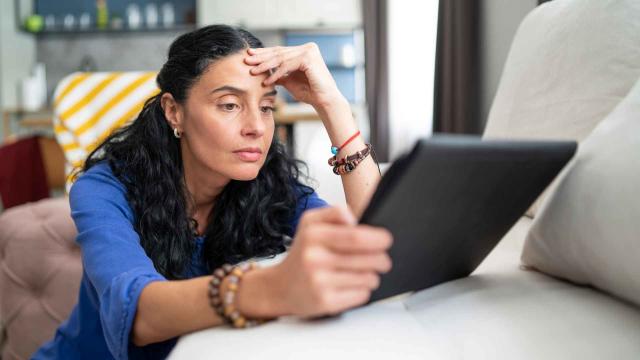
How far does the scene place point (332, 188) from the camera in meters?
1.43

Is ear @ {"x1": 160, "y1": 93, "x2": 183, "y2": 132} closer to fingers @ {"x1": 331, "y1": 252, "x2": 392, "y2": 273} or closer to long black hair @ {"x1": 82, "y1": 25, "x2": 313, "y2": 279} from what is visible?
long black hair @ {"x1": 82, "y1": 25, "x2": 313, "y2": 279}

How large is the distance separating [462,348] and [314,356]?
15cm

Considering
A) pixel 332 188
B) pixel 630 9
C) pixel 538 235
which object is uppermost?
pixel 630 9

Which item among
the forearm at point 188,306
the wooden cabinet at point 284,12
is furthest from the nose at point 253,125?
the wooden cabinet at point 284,12

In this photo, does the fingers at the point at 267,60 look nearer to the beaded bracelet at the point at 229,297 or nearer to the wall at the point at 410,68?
the beaded bracelet at the point at 229,297

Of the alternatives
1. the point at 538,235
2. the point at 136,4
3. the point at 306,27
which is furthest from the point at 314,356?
the point at 136,4

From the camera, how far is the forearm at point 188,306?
1.78 feet

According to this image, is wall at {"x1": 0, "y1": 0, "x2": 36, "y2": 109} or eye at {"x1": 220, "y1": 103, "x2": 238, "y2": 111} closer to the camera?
eye at {"x1": 220, "y1": 103, "x2": 238, "y2": 111}

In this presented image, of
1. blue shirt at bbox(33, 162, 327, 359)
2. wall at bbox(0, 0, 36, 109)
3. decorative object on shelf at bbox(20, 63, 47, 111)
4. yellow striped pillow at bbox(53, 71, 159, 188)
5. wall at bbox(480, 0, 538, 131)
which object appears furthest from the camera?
decorative object on shelf at bbox(20, 63, 47, 111)

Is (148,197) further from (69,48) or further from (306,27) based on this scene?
(69,48)

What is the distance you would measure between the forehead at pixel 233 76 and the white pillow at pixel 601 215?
53 centimetres

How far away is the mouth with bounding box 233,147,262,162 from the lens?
1.02 m

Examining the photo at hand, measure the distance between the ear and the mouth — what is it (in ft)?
0.53

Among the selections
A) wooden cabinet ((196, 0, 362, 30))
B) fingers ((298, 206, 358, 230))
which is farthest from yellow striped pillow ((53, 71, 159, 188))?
wooden cabinet ((196, 0, 362, 30))
